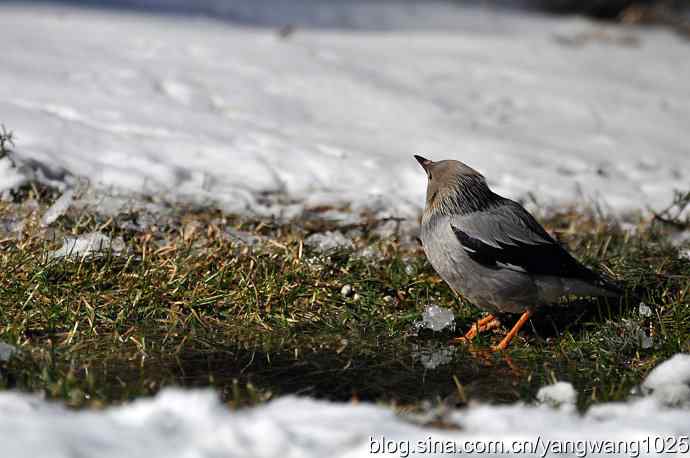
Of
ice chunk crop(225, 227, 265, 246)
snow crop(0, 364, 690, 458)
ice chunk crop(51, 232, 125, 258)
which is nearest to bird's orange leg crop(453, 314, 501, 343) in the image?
snow crop(0, 364, 690, 458)

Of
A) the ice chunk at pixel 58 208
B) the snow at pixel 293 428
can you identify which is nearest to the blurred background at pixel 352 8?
the ice chunk at pixel 58 208

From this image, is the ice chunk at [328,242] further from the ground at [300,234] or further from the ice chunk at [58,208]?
the ice chunk at [58,208]

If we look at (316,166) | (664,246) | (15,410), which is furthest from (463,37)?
(15,410)

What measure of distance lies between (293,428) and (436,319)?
5.98ft

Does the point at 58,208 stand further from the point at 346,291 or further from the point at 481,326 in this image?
the point at 481,326

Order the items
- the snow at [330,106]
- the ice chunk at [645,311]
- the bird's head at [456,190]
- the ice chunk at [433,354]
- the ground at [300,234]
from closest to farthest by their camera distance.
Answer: the ground at [300,234]
the ice chunk at [433,354]
the ice chunk at [645,311]
the bird's head at [456,190]
the snow at [330,106]

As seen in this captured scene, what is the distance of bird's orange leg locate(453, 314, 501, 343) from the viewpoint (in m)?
4.63

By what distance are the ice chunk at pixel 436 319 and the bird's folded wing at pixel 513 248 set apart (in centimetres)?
44

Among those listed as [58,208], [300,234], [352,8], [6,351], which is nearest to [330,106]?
[300,234]

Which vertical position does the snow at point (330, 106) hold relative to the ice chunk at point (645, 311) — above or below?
above

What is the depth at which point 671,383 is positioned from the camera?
351 centimetres

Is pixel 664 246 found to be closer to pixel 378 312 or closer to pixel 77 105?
pixel 378 312

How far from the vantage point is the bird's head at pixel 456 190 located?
15.4 feet

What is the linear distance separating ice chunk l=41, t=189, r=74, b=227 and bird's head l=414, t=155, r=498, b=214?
215cm
